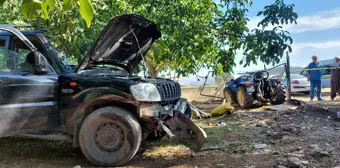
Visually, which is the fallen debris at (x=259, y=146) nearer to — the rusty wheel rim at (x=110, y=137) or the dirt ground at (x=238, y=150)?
the dirt ground at (x=238, y=150)

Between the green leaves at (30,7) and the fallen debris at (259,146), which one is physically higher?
the green leaves at (30,7)

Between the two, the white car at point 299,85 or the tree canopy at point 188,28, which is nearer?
the tree canopy at point 188,28

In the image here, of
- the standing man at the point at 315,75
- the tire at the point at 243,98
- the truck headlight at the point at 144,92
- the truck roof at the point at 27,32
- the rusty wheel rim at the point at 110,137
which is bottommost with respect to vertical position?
the rusty wheel rim at the point at 110,137

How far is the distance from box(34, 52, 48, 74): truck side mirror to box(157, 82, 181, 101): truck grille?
1.71 m

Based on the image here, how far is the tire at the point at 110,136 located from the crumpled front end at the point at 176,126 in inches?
9.8

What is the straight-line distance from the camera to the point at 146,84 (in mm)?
5145

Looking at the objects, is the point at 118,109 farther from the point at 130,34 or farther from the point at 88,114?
the point at 130,34

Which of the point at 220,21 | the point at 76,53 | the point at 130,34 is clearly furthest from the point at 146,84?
the point at 220,21

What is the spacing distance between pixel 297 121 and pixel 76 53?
5.17 meters

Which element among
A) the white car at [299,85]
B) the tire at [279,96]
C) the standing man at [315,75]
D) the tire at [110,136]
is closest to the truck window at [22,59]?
the tire at [110,136]

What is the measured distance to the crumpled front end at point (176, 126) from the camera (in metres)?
5.03

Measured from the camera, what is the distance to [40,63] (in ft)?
16.4

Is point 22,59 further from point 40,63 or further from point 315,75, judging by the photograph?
point 315,75

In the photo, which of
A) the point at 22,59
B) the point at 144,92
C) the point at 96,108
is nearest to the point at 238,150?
the point at 144,92
